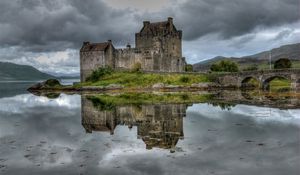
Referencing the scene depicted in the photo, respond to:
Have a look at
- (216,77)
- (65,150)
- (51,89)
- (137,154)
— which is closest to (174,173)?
(137,154)

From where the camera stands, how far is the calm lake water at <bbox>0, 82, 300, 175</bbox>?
1180 centimetres

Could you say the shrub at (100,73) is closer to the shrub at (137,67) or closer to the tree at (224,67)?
the shrub at (137,67)

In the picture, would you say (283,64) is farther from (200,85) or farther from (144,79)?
(144,79)

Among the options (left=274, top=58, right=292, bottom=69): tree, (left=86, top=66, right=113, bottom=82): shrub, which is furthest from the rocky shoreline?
(left=274, top=58, right=292, bottom=69): tree

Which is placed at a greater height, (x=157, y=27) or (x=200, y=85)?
(x=157, y=27)

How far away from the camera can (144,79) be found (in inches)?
2628

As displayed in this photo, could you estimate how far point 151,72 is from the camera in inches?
2753

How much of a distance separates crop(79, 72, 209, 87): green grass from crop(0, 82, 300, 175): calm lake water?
4133 cm

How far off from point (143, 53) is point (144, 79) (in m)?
8.18

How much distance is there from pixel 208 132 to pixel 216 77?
179ft

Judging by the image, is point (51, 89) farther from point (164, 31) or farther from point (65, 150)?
point (65, 150)

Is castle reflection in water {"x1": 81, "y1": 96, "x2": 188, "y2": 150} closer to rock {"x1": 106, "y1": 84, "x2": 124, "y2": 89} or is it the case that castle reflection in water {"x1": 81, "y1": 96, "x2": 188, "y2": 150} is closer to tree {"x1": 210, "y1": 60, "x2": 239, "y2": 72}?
rock {"x1": 106, "y1": 84, "x2": 124, "y2": 89}

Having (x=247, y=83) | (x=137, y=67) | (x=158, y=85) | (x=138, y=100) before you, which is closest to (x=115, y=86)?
(x=158, y=85)

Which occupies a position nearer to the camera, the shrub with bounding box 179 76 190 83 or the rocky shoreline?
the rocky shoreline
